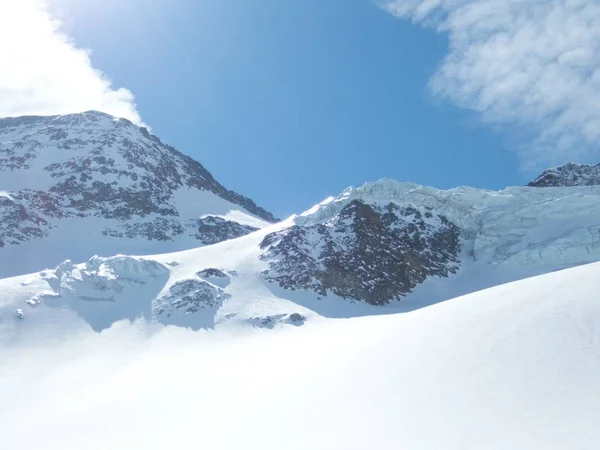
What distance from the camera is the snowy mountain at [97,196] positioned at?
92375 mm

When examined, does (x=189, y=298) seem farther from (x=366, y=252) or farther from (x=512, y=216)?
(x=512, y=216)

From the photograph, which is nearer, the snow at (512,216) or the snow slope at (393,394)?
the snow slope at (393,394)

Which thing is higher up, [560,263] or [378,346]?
[560,263]

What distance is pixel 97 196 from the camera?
11038cm

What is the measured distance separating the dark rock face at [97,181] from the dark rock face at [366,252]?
3583 cm

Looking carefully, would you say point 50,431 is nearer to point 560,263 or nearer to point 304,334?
point 304,334

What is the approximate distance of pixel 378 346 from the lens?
77.2 feet

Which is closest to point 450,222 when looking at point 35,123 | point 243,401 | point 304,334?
point 304,334

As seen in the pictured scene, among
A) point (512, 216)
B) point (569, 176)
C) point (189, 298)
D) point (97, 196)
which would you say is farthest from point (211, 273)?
point (569, 176)

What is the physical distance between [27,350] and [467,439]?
34853 millimetres

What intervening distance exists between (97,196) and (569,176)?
86813mm

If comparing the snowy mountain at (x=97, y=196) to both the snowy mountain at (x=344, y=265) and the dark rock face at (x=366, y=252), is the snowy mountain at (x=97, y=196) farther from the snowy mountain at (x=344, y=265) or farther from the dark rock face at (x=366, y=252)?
the dark rock face at (x=366, y=252)

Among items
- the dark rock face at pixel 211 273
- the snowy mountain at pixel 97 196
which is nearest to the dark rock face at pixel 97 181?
the snowy mountain at pixel 97 196

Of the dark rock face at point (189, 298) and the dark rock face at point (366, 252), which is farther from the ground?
the dark rock face at point (366, 252)
